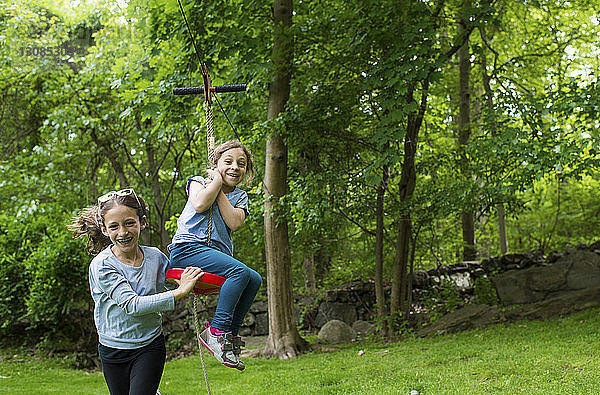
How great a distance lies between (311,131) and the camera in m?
7.50

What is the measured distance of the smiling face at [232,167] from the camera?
105 inches

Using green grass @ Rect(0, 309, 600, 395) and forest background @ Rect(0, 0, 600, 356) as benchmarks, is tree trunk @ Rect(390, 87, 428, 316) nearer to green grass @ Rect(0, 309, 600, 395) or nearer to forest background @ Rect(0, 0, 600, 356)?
forest background @ Rect(0, 0, 600, 356)

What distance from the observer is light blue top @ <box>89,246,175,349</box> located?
94.0 inches

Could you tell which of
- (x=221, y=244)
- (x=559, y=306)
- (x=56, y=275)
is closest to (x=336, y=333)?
(x=559, y=306)

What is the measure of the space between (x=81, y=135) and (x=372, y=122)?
640cm

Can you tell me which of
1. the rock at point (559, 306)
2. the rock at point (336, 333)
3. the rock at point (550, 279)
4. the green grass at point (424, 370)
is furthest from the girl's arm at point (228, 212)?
the rock at point (550, 279)

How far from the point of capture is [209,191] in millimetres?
2553

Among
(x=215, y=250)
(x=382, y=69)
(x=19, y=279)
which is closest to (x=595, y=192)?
(x=382, y=69)

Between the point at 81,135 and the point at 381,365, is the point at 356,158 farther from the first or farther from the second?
the point at 81,135

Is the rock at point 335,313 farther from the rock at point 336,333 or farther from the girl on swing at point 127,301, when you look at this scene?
the girl on swing at point 127,301

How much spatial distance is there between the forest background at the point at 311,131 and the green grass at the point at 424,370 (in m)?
1.16

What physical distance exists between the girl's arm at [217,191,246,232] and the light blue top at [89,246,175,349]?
0.40 m

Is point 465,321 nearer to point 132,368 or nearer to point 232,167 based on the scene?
point 232,167

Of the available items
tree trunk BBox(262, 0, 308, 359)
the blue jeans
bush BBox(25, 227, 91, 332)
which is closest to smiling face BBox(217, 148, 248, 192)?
the blue jeans
